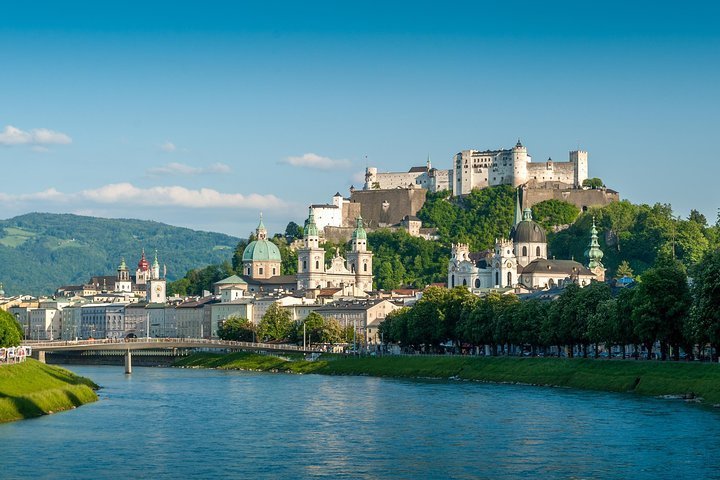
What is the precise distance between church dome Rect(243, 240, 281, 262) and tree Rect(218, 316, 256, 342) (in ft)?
142

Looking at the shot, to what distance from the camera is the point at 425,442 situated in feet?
170

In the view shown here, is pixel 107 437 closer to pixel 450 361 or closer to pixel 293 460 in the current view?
pixel 293 460

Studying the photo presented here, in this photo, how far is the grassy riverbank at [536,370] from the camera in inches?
2645

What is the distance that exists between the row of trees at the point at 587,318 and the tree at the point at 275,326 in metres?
22.8

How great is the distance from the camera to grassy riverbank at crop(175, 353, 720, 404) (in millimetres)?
67188

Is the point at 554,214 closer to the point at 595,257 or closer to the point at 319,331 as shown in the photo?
the point at 595,257

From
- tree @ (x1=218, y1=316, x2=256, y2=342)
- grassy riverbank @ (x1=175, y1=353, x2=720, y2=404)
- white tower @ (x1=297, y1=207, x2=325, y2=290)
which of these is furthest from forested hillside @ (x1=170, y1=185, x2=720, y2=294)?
grassy riverbank @ (x1=175, y1=353, x2=720, y2=404)

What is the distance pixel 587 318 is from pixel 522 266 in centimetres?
8162

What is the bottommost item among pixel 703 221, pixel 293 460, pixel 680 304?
pixel 293 460

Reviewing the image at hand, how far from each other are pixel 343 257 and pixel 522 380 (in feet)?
366

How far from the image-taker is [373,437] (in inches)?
2115

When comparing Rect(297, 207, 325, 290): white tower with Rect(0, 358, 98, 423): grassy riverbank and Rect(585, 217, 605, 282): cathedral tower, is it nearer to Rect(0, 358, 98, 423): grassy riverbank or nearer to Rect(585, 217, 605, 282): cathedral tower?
Rect(585, 217, 605, 282): cathedral tower

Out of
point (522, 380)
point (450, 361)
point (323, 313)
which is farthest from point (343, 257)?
point (522, 380)

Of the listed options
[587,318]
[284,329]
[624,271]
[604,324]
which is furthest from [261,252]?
[604,324]
